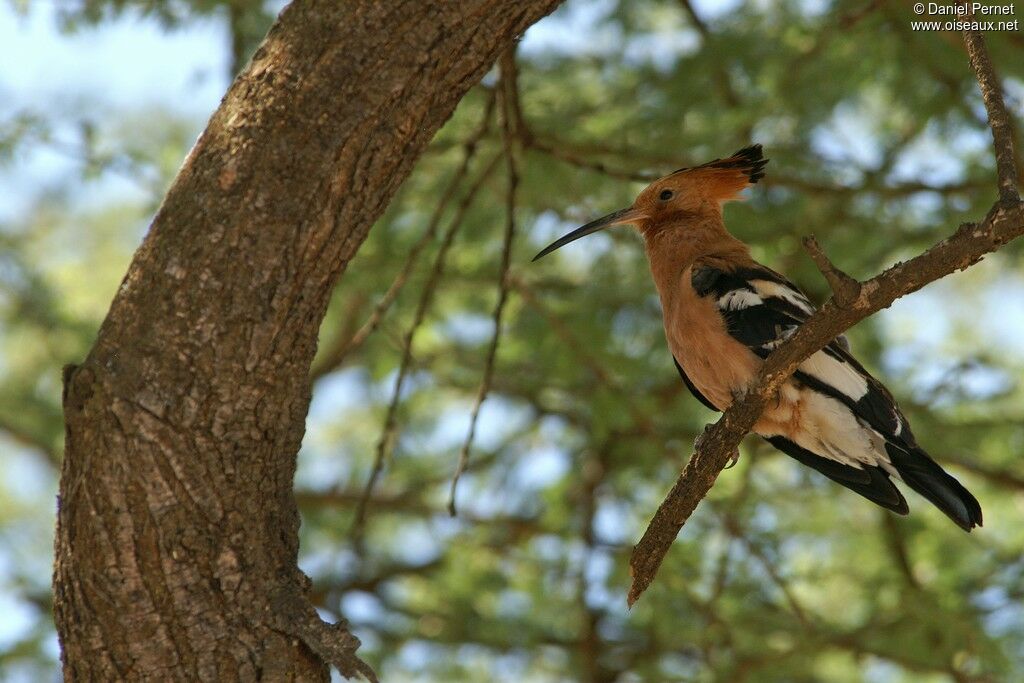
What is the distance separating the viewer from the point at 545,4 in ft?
9.55

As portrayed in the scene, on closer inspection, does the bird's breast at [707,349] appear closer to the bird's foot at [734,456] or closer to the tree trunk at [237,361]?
the bird's foot at [734,456]

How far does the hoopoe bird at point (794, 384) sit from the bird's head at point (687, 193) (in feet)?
0.86

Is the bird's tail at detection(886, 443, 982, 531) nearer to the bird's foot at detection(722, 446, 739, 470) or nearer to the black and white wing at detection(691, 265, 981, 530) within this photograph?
the black and white wing at detection(691, 265, 981, 530)

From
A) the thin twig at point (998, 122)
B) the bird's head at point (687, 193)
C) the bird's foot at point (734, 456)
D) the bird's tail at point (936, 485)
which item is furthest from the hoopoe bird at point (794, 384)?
the thin twig at point (998, 122)

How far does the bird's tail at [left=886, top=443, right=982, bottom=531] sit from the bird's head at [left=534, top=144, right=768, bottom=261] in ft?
4.26

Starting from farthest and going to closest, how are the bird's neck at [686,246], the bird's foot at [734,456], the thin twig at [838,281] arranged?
1. the bird's neck at [686,246]
2. the bird's foot at [734,456]
3. the thin twig at [838,281]

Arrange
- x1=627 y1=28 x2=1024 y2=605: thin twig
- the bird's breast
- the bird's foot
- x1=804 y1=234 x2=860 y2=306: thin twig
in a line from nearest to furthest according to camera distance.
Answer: x1=804 y1=234 x2=860 y2=306: thin twig, x1=627 y1=28 x2=1024 y2=605: thin twig, the bird's foot, the bird's breast

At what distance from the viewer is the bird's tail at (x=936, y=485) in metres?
3.18

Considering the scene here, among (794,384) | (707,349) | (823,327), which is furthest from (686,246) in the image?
(823,327)

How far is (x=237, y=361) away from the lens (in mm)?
2693

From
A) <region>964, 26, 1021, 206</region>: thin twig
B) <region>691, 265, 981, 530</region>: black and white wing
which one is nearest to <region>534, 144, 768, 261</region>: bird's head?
<region>691, 265, 981, 530</region>: black and white wing

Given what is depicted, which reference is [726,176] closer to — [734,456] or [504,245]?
[504,245]

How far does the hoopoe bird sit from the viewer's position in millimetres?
3348

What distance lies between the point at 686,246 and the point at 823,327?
1.52 metres
